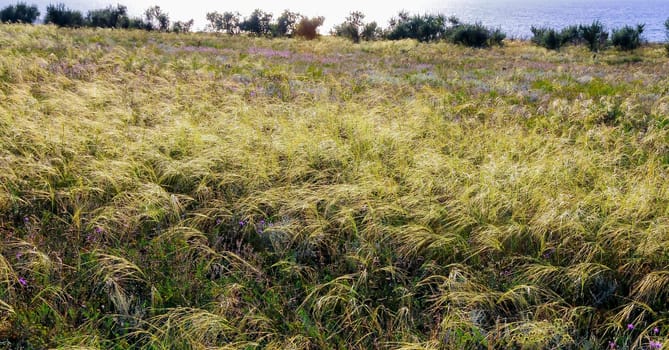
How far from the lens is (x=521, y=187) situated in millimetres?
4535

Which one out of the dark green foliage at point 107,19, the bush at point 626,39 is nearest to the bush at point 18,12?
the dark green foliage at point 107,19

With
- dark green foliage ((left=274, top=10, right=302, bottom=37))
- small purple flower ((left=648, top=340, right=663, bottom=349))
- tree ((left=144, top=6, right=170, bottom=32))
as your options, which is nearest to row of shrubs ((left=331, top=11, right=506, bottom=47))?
dark green foliage ((left=274, top=10, right=302, bottom=37))

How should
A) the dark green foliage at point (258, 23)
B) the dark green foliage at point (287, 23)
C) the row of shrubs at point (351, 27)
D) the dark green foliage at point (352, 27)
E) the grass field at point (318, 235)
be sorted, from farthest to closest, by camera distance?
the dark green foliage at point (258, 23)
the dark green foliage at point (287, 23)
the dark green foliage at point (352, 27)
the row of shrubs at point (351, 27)
the grass field at point (318, 235)

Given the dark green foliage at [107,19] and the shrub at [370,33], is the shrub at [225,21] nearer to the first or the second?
the dark green foliage at [107,19]

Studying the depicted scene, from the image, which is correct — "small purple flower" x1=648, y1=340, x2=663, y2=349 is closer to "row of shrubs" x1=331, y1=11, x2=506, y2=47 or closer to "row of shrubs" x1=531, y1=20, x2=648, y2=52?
"row of shrubs" x1=531, y1=20, x2=648, y2=52

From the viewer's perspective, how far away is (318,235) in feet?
12.6

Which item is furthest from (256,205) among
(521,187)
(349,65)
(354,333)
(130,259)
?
(349,65)

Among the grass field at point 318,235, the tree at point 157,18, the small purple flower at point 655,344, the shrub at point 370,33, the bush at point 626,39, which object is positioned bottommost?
the small purple flower at point 655,344

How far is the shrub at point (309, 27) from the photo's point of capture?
38812 mm

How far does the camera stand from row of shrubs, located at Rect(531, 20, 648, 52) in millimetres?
30312

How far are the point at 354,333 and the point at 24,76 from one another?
8.89m

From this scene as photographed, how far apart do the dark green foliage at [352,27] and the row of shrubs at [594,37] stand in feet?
46.6

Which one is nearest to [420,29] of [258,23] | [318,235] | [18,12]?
[258,23]

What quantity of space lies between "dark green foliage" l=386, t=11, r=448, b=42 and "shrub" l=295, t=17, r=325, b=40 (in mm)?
6305
